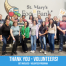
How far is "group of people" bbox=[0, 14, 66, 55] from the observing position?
5.93ft

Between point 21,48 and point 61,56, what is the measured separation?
1118mm

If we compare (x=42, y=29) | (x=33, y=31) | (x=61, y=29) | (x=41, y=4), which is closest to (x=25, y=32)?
(x=33, y=31)

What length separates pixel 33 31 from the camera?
1.84m

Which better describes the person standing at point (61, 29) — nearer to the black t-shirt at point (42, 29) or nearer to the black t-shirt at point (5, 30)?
the black t-shirt at point (42, 29)

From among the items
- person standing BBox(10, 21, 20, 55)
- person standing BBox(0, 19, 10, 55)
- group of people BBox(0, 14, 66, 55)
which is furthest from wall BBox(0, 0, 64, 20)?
person standing BBox(10, 21, 20, 55)

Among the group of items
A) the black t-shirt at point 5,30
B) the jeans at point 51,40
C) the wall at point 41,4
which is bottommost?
the jeans at point 51,40

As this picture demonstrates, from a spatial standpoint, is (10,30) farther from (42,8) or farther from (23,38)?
(42,8)

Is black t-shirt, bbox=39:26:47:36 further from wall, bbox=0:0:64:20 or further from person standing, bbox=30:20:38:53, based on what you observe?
wall, bbox=0:0:64:20

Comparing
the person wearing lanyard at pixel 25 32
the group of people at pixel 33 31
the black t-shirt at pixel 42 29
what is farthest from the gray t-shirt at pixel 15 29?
the black t-shirt at pixel 42 29

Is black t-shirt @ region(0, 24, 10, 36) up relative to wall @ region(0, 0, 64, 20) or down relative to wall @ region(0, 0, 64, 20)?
down

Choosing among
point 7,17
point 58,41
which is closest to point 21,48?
point 7,17

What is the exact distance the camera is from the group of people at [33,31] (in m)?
1.81

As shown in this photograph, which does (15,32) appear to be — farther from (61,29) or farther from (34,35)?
(61,29)

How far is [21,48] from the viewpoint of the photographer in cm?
188
